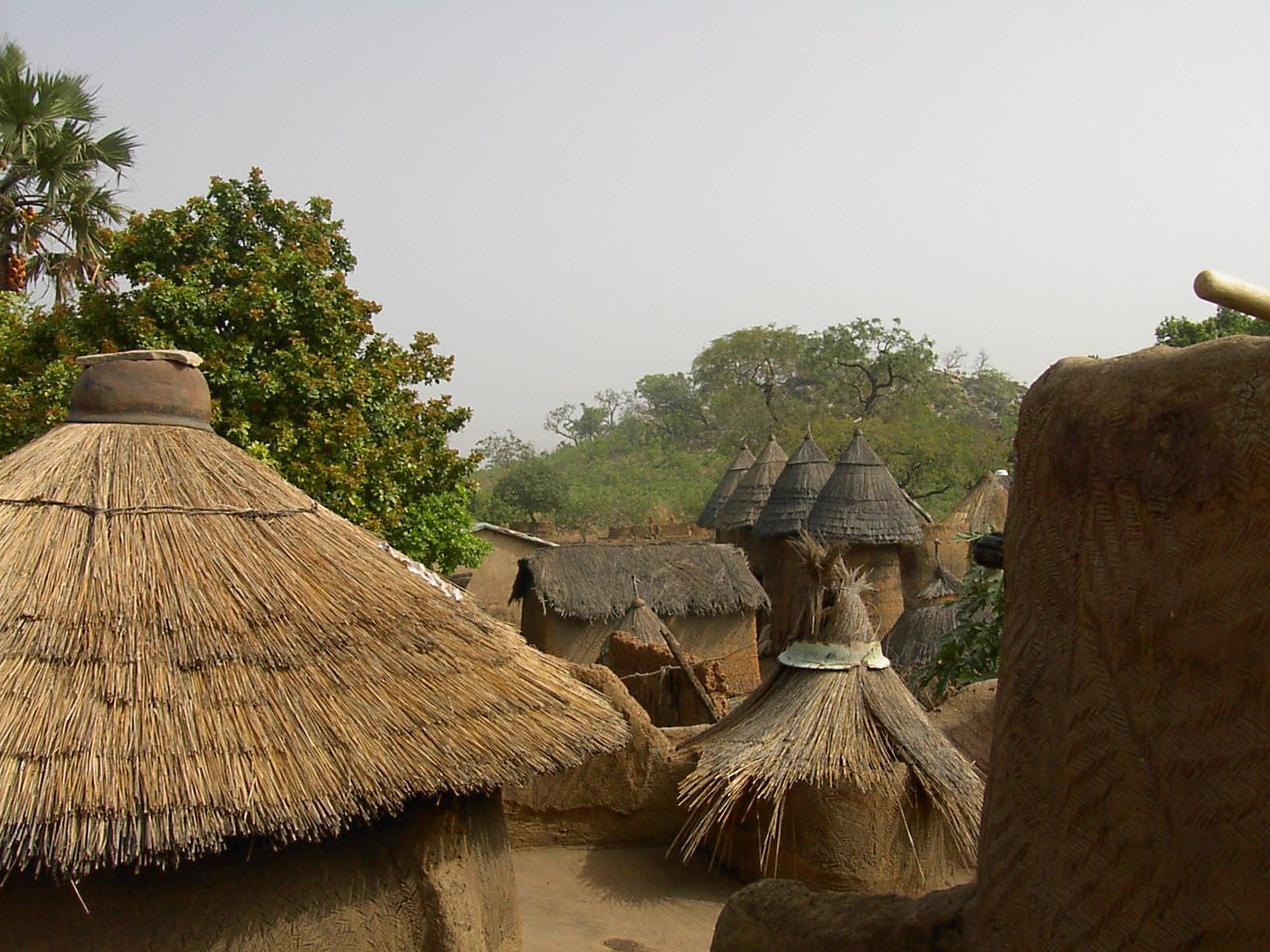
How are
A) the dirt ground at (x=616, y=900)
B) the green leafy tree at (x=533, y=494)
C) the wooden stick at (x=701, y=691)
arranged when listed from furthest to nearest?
the green leafy tree at (x=533, y=494) → the wooden stick at (x=701, y=691) → the dirt ground at (x=616, y=900)

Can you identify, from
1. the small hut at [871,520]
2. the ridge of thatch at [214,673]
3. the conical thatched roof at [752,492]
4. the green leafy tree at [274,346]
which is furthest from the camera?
the conical thatched roof at [752,492]

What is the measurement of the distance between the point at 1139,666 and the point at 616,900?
276 inches

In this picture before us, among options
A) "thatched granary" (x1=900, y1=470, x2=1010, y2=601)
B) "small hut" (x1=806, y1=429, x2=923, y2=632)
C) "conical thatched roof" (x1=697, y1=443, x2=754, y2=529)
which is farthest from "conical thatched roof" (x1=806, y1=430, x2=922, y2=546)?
"conical thatched roof" (x1=697, y1=443, x2=754, y2=529)

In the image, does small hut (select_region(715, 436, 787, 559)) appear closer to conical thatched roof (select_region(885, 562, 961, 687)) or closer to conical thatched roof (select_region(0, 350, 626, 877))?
conical thatched roof (select_region(885, 562, 961, 687))

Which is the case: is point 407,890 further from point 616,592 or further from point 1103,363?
point 616,592

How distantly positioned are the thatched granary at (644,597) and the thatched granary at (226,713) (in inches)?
430

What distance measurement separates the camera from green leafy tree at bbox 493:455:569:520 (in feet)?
119

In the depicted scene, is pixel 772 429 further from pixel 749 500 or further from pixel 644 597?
pixel 644 597

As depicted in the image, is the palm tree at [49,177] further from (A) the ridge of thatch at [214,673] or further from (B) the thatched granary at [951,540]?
(B) the thatched granary at [951,540]

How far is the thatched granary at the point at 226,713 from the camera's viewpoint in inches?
147

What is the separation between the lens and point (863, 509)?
68.4ft

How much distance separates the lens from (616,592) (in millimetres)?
16203

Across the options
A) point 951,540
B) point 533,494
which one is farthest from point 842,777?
point 533,494

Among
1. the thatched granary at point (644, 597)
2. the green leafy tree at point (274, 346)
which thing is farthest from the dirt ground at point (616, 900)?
the thatched granary at point (644, 597)
